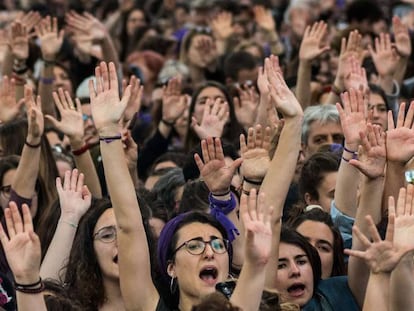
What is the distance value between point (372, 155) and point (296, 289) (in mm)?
641

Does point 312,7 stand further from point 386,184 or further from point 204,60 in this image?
point 386,184

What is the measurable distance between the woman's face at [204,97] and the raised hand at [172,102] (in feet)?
0.39

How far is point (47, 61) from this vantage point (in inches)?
358

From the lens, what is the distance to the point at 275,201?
5.72m

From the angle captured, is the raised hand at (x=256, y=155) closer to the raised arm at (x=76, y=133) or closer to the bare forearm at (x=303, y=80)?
the raised arm at (x=76, y=133)

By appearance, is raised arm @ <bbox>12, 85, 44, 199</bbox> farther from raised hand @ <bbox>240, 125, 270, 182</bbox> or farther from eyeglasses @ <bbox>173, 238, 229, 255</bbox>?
eyeglasses @ <bbox>173, 238, 229, 255</bbox>

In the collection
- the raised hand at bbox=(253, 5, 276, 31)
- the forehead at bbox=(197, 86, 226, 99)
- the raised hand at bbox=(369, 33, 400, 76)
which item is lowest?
the forehead at bbox=(197, 86, 226, 99)

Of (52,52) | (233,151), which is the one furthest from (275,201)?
(52,52)

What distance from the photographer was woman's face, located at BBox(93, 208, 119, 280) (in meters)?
5.90

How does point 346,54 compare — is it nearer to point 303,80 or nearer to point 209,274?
point 303,80

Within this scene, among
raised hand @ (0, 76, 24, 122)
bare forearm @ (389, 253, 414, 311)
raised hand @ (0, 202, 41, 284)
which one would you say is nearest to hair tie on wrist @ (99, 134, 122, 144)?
raised hand @ (0, 202, 41, 284)

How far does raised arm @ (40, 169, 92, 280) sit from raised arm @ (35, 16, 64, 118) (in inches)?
105

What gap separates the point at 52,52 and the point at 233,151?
7.70ft

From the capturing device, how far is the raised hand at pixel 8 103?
808 centimetres
